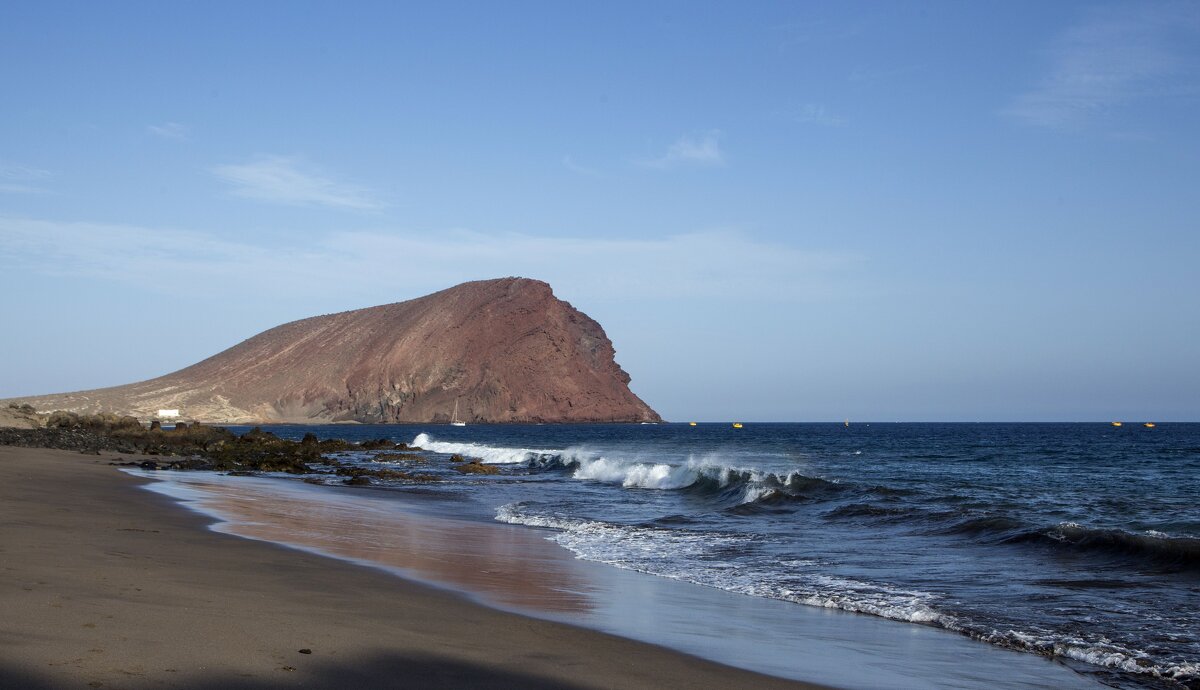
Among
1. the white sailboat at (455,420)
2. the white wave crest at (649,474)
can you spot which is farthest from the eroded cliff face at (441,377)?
the white wave crest at (649,474)

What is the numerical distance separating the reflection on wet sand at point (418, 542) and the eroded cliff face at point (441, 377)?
130 m

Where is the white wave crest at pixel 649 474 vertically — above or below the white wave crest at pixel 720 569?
below

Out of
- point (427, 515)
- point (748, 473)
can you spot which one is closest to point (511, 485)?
point (748, 473)

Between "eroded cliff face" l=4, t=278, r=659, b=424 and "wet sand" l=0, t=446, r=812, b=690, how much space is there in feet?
463

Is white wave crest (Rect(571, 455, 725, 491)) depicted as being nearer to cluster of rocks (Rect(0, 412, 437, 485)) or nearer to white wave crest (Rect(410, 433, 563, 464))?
cluster of rocks (Rect(0, 412, 437, 485))

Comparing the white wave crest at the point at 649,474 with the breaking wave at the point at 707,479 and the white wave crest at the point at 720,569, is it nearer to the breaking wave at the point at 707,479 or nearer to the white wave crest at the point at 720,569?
the breaking wave at the point at 707,479

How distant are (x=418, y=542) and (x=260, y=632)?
818cm

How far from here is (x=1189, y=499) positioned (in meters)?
23.9

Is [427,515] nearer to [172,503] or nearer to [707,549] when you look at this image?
[172,503]

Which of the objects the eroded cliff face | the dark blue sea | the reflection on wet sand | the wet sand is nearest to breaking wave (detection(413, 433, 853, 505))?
the dark blue sea

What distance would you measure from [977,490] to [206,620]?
24.3m

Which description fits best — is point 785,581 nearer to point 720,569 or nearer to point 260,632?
point 720,569

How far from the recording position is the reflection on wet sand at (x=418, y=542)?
10.2 metres

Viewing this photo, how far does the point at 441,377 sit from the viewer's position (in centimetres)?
15688
